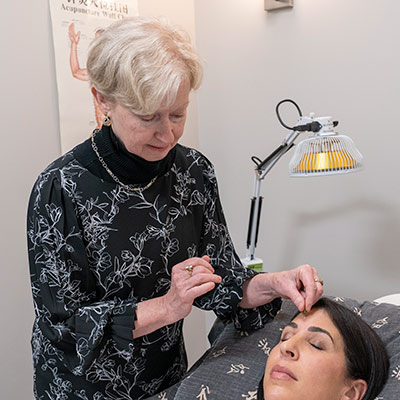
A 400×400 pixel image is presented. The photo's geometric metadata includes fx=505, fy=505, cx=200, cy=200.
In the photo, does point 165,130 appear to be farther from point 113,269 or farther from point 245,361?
point 245,361

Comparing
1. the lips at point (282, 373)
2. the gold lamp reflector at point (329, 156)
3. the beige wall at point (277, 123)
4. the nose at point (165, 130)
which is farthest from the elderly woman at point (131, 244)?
the beige wall at point (277, 123)

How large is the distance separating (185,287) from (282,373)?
314mm

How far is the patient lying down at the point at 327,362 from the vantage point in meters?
1.12

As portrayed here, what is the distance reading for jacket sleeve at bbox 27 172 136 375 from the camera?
3.56 ft

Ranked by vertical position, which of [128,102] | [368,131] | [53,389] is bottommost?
[53,389]

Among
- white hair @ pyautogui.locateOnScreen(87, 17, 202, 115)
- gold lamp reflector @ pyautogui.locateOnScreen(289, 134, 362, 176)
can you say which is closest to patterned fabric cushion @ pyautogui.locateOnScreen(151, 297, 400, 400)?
gold lamp reflector @ pyautogui.locateOnScreen(289, 134, 362, 176)

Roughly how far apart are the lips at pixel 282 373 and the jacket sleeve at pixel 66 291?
1.08 feet

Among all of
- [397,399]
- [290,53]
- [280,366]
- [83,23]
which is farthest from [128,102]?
[290,53]

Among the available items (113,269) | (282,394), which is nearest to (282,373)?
(282,394)

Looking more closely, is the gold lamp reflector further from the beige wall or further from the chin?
the chin

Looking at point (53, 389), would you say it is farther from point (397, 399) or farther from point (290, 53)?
point (290, 53)

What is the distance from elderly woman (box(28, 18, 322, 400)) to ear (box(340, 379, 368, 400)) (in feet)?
0.66

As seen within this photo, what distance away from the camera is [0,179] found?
1721 millimetres

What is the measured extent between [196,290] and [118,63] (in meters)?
0.49
